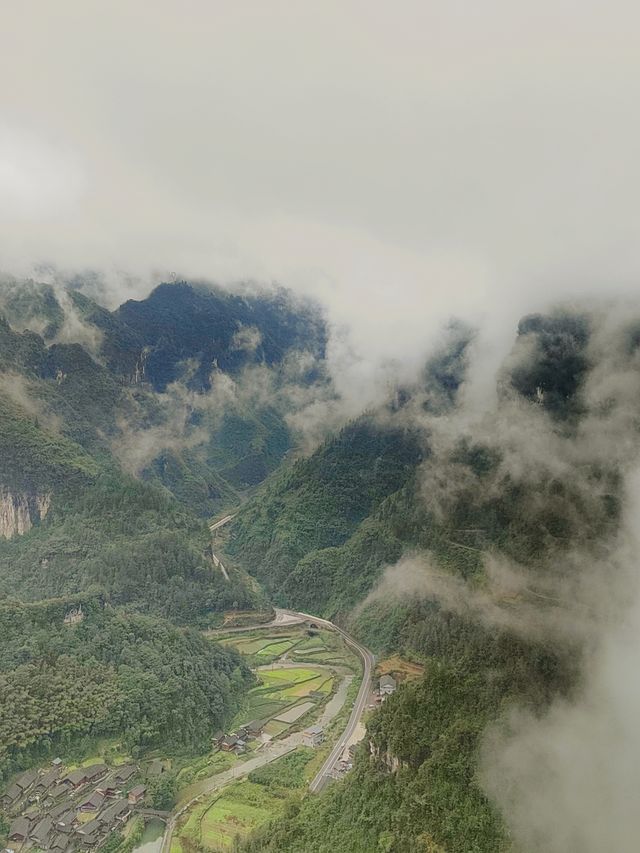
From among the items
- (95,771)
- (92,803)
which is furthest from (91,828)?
(95,771)

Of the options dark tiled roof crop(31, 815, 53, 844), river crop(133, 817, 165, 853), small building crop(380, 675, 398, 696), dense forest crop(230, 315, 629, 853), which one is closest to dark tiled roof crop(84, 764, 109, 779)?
dark tiled roof crop(31, 815, 53, 844)

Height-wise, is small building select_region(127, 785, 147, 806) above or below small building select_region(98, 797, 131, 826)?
below

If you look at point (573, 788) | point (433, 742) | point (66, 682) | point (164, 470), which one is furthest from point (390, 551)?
point (164, 470)

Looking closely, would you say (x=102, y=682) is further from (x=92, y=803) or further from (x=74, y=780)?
(x=92, y=803)

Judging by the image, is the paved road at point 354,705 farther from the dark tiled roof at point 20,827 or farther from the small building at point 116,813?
the dark tiled roof at point 20,827

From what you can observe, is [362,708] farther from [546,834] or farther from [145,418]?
[145,418]

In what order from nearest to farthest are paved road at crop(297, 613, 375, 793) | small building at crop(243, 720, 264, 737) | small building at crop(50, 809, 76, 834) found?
small building at crop(50, 809, 76, 834), paved road at crop(297, 613, 375, 793), small building at crop(243, 720, 264, 737)

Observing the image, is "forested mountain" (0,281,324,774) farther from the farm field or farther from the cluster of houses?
the cluster of houses
